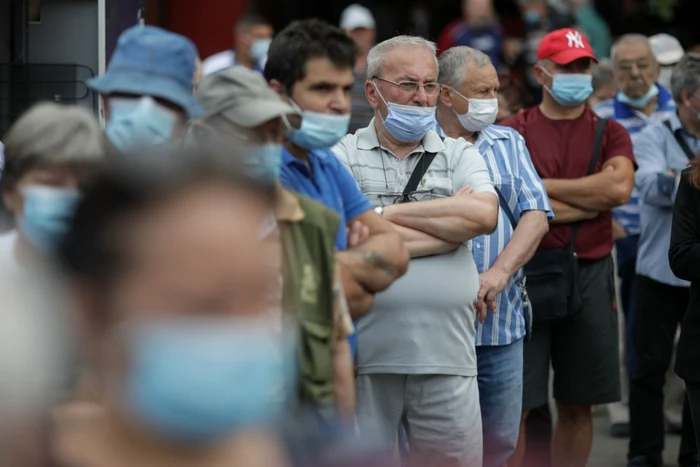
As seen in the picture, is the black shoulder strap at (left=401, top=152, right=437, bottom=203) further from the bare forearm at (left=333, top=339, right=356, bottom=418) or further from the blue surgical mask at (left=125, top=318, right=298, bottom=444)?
the blue surgical mask at (left=125, top=318, right=298, bottom=444)

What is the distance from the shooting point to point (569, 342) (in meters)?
6.52

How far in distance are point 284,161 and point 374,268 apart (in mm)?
432

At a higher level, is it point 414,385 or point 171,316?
point 171,316

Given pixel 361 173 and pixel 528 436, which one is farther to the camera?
pixel 528 436

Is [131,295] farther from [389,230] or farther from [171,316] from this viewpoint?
[389,230]

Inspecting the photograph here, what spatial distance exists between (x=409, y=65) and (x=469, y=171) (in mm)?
511

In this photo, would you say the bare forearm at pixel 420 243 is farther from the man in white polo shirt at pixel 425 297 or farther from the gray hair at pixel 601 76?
the gray hair at pixel 601 76

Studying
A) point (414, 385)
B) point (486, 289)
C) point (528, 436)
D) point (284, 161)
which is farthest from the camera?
point (528, 436)

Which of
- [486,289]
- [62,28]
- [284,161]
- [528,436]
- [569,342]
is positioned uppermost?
[62,28]

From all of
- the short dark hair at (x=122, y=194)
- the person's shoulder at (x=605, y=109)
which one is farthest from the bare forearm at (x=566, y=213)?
the short dark hair at (x=122, y=194)

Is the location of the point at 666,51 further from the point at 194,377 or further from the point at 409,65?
the point at 194,377

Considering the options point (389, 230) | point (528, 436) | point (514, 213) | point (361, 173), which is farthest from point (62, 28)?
point (528, 436)

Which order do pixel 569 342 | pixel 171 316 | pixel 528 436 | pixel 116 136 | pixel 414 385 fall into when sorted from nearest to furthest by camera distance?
pixel 171 316
pixel 116 136
pixel 414 385
pixel 569 342
pixel 528 436

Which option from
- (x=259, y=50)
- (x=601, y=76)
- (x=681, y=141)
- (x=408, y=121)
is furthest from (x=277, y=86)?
(x=259, y=50)
